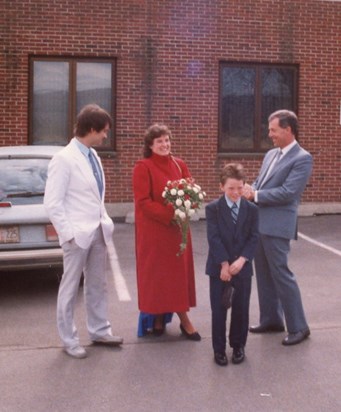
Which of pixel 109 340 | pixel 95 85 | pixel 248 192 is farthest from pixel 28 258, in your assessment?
pixel 95 85

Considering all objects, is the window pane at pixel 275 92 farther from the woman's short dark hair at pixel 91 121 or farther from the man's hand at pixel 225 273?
the man's hand at pixel 225 273

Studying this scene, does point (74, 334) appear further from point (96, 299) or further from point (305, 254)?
point (305, 254)

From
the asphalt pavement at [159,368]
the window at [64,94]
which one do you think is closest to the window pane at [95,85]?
the window at [64,94]

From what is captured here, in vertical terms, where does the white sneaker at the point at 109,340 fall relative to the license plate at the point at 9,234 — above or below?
below

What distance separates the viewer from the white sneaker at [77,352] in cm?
562

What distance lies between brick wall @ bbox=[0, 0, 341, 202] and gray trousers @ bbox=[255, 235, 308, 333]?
27.2 ft

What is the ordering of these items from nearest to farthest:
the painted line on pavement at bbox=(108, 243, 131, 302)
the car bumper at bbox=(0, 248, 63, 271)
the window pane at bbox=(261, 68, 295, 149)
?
the car bumper at bbox=(0, 248, 63, 271) → the painted line on pavement at bbox=(108, 243, 131, 302) → the window pane at bbox=(261, 68, 295, 149)

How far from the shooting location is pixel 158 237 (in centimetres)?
604

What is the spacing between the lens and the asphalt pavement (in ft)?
15.3

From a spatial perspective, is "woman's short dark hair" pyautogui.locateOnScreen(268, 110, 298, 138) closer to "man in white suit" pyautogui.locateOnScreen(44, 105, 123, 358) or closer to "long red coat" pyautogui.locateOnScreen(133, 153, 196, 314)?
"long red coat" pyautogui.locateOnScreen(133, 153, 196, 314)

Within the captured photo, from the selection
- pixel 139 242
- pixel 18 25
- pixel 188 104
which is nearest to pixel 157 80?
pixel 188 104

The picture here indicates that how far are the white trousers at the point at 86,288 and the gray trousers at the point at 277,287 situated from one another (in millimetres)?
1415

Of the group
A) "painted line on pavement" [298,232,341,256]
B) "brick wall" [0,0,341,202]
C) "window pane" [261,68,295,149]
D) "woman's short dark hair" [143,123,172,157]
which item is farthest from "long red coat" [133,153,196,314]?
"window pane" [261,68,295,149]

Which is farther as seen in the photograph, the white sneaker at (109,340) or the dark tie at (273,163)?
the dark tie at (273,163)
